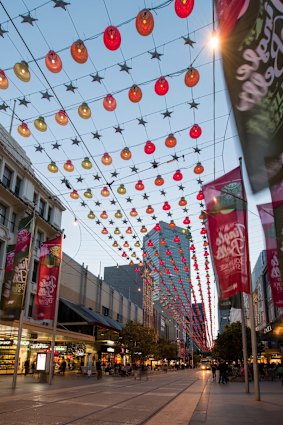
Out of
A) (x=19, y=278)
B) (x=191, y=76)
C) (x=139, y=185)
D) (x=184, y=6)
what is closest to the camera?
(x=184, y=6)

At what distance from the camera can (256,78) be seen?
445 cm

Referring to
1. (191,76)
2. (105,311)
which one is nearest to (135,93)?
(191,76)

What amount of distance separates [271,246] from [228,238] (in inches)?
69.7

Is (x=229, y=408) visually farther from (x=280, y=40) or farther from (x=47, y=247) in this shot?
(x=47, y=247)

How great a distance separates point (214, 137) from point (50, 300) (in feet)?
49.9

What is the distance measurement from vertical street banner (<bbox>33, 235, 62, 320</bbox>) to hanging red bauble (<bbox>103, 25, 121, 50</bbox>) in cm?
1834

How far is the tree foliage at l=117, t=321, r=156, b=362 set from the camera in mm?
50219

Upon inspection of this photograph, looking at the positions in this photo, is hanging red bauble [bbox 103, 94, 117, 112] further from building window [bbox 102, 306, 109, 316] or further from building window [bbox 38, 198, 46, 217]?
building window [bbox 102, 306, 109, 316]

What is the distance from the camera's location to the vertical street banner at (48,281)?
25406 millimetres

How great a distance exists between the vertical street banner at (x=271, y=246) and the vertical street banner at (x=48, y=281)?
14.8 m

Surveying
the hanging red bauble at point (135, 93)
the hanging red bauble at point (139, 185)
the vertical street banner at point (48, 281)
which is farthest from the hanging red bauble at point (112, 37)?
the vertical street banner at point (48, 281)

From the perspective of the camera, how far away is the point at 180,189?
21.0 metres

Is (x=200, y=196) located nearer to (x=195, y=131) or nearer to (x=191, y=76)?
(x=195, y=131)

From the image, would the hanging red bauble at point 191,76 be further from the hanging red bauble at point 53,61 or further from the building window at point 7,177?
the building window at point 7,177
